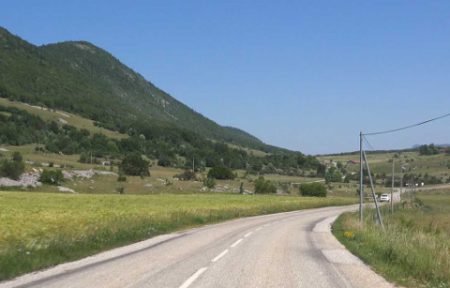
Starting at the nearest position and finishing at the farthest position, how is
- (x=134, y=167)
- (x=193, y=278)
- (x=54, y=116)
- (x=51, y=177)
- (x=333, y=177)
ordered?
(x=193, y=278) < (x=51, y=177) < (x=134, y=167) < (x=333, y=177) < (x=54, y=116)

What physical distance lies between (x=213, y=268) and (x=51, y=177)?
274 ft

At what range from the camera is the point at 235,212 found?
4925 centimetres

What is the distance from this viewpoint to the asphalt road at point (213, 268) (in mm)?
12055

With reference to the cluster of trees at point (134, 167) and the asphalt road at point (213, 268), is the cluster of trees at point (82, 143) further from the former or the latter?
the asphalt road at point (213, 268)

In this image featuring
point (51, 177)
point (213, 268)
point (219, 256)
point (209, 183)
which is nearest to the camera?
point (213, 268)

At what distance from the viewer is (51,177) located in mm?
93250

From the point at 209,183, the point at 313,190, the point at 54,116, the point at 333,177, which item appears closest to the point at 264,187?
the point at 313,190

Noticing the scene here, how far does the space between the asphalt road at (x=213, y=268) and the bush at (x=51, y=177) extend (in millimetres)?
75043

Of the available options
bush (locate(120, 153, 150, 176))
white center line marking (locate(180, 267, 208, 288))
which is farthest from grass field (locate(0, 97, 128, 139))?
white center line marking (locate(180, 267, 208, 288))

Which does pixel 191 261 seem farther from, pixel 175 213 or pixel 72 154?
pixel 72 154

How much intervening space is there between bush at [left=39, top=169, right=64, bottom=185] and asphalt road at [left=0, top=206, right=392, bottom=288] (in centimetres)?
7504

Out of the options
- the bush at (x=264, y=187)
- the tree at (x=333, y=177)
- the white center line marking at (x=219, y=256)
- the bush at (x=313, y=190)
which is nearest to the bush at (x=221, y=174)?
the bush at (x=264, y=187)

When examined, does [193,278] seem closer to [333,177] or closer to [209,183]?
[209,183]

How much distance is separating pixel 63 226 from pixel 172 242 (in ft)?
15.3
